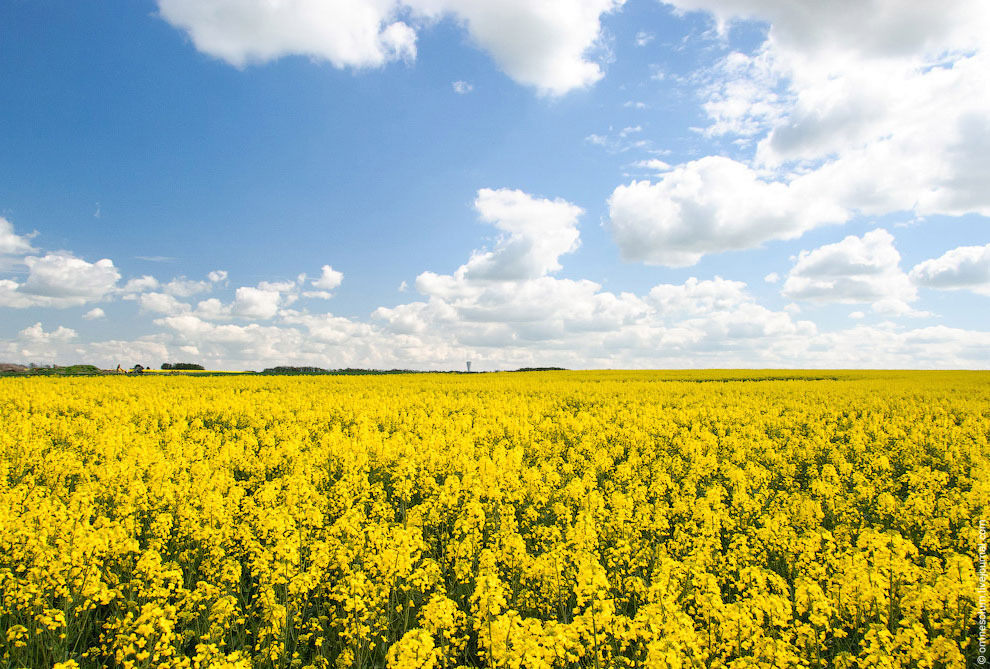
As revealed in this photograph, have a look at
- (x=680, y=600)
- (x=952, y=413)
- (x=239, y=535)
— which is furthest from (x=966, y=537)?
(x=952, y=413)

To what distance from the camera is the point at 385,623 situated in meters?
5.20

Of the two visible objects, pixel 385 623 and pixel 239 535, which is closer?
pixel 385 623

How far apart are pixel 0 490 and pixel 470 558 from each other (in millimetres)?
8470

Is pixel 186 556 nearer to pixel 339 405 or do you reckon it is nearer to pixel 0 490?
pixel 0 490

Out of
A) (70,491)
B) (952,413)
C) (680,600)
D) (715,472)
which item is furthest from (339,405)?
(952,413)

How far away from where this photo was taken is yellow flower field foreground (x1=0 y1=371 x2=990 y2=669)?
4656mm

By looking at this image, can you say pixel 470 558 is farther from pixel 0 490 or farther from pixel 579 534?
pixel 0 490

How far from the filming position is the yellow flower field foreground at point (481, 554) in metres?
4.66

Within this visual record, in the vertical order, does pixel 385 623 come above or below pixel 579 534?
below

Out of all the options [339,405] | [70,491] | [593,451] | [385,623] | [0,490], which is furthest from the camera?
[339,405]

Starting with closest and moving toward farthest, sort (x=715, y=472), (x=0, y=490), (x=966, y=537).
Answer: (x=966, y=537) → (x=0, y=490) → (x=715, y=472)

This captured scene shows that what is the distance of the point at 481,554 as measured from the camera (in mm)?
5762

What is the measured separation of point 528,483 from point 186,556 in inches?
Result: 208

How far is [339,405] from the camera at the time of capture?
65.1 ft
